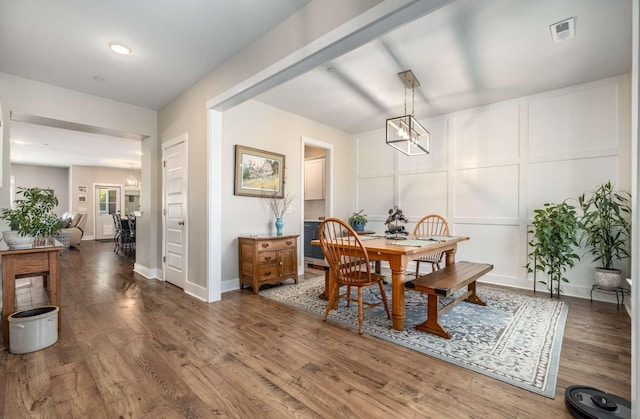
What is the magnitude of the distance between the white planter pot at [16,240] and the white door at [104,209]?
9.36 meters

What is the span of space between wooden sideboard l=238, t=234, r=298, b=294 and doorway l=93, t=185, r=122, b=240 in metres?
9.02

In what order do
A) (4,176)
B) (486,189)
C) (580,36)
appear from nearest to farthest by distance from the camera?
(580,36)
(4,176)
(486,189)

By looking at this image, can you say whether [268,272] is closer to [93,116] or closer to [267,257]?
[267,257]

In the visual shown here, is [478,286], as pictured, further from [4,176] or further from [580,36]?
[4,176]

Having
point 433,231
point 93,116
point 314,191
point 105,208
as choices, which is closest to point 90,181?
point 105,208

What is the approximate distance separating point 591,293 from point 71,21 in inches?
235

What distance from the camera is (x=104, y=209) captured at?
10.2 meters

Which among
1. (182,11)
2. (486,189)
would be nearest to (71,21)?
(182,11)

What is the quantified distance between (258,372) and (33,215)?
2.23 metres

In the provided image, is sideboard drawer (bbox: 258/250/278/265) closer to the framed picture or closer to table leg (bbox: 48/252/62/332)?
the framed picture

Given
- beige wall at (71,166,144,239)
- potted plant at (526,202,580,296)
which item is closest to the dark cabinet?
potted plant at (526,202,580,296)

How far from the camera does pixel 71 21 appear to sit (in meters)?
2.42

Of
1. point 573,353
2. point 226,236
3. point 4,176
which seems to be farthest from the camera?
point 226,236

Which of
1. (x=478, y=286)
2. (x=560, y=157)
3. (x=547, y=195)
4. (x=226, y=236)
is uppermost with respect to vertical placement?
(x=560, y=157)
